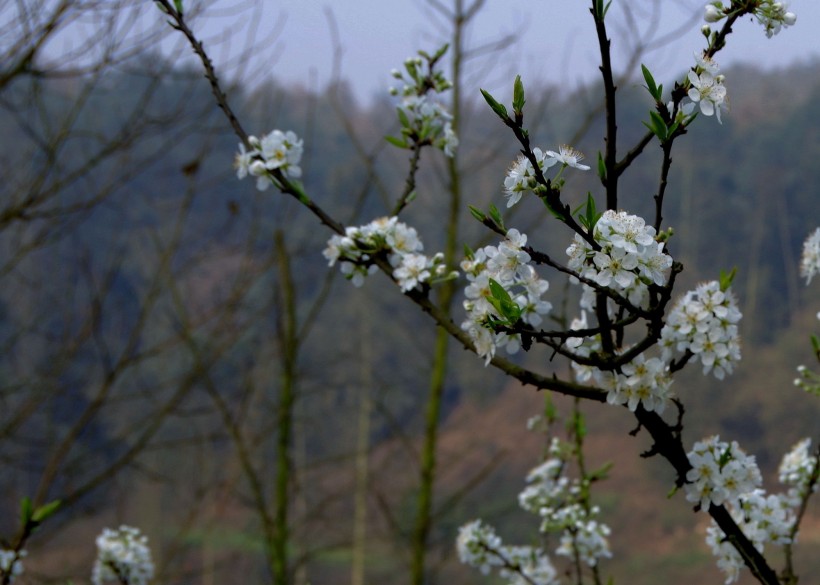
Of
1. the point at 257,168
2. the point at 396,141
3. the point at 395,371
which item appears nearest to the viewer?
the point at 257,168

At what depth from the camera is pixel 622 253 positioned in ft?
2.27

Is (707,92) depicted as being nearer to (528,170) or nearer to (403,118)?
(528,170)

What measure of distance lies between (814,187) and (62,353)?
10281mm

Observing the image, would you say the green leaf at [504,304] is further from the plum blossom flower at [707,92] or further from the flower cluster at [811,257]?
the flower cluster at [811,257]

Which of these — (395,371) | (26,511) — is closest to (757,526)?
(26,511)

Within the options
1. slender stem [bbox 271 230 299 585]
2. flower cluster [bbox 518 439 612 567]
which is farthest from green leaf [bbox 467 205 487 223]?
slender stem [bbox 271 230 299 585]

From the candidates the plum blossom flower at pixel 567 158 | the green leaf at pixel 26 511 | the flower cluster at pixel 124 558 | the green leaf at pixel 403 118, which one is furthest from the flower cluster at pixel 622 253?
the flower cluster at pixel 124 558

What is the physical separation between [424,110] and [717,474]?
68 cm

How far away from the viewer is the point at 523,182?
73cm

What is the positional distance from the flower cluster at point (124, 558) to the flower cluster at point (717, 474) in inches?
44.0

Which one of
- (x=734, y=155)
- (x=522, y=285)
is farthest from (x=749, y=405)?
(x=522, y=285)

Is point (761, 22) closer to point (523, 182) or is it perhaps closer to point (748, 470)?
point (523, 182)

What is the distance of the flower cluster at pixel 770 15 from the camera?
2.53 feet

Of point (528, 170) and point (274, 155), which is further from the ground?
point (274, 155)
